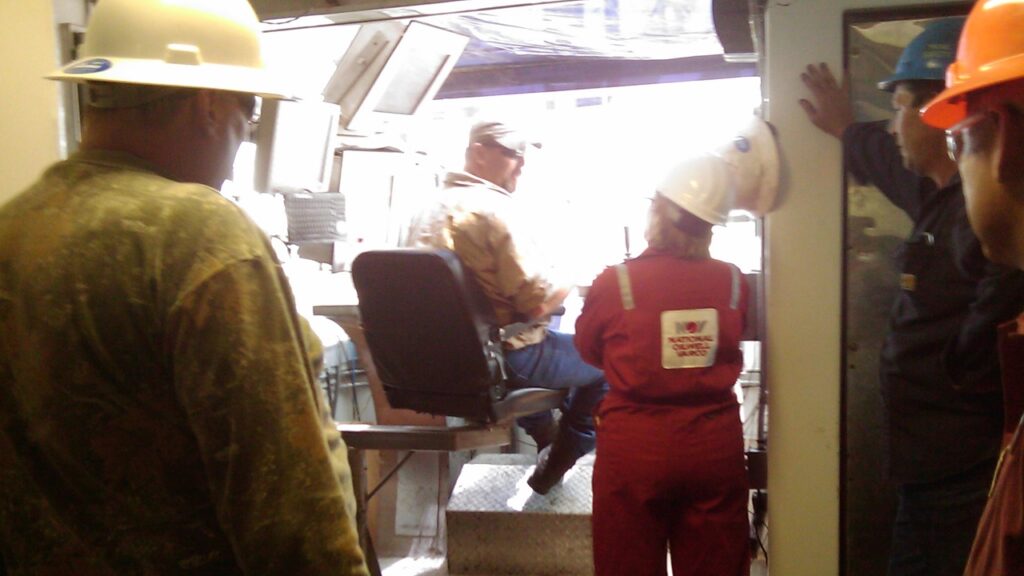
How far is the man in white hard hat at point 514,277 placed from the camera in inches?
100

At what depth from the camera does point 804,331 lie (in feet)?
6.63

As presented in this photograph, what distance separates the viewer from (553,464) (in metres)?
2.88

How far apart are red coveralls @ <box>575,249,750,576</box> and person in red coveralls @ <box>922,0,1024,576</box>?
1.01 metres

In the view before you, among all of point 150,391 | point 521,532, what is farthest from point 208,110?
point 521,532

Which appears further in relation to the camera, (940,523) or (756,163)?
(756,163)

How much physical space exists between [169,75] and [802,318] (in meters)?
1.53

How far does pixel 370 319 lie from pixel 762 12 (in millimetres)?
1334

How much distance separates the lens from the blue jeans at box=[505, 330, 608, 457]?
269 centimetres

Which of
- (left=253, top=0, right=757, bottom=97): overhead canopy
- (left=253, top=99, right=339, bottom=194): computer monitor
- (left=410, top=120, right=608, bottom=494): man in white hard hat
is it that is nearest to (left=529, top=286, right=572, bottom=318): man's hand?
(left=410, top=120, right=608, bottom=494): man in white hard hat

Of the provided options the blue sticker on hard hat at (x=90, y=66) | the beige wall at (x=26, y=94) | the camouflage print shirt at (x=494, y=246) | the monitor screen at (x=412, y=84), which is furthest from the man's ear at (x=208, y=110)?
the monitor screen at (x=412, y=84)

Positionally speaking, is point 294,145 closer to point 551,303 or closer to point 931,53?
point 551,303

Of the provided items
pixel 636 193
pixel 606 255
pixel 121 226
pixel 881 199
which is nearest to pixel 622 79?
pixel 636 193

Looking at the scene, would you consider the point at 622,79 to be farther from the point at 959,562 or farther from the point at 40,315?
the point at 40,315

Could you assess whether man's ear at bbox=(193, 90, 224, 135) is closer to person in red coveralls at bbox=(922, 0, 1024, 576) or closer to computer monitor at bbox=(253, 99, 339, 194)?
person in red coveralls at bbox=(922, 0, 1024, 576)
